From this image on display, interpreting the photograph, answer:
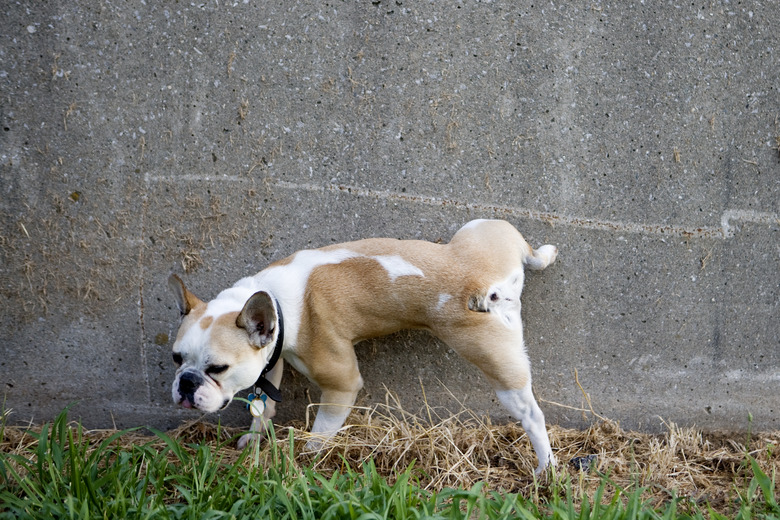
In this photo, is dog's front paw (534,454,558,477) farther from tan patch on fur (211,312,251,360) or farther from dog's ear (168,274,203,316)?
dog's ear (168,274,203,316)

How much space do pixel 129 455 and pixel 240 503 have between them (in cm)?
74

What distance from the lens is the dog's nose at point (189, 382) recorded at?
2863 mm

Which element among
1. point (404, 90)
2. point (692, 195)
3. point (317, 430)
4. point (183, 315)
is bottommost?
point (317, 430)

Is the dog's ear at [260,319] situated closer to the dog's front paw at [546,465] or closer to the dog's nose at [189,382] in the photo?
the dog's nose at [189,382]

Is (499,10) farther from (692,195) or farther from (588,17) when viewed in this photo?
(692,195)

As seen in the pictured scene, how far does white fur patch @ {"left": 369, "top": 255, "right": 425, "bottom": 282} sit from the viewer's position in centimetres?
311

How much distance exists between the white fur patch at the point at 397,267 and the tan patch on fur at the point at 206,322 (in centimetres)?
89

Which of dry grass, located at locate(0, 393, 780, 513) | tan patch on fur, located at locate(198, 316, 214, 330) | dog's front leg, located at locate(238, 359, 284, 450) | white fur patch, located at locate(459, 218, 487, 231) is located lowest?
dry grass, located at locate(0, 393, 780, 513)

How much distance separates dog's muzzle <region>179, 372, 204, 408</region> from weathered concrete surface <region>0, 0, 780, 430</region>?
827mm

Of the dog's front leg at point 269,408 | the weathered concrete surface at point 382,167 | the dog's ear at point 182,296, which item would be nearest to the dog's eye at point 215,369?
the dog's ear at point 182,296

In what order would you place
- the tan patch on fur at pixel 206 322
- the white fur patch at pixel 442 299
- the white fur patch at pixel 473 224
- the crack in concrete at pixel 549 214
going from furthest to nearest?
the crack in concrete at pixel 549 214 < the white fur patch at pixel 473 224 < the white fur patch at pixel 442 299 < the tan patch on fur at pixel 206 322

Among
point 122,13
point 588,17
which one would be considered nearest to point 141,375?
point 122,13

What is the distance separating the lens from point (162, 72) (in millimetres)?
3455

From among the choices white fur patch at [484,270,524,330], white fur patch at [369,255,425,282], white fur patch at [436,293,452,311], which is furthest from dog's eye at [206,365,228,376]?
white fur patch at [484,270,524,330]
